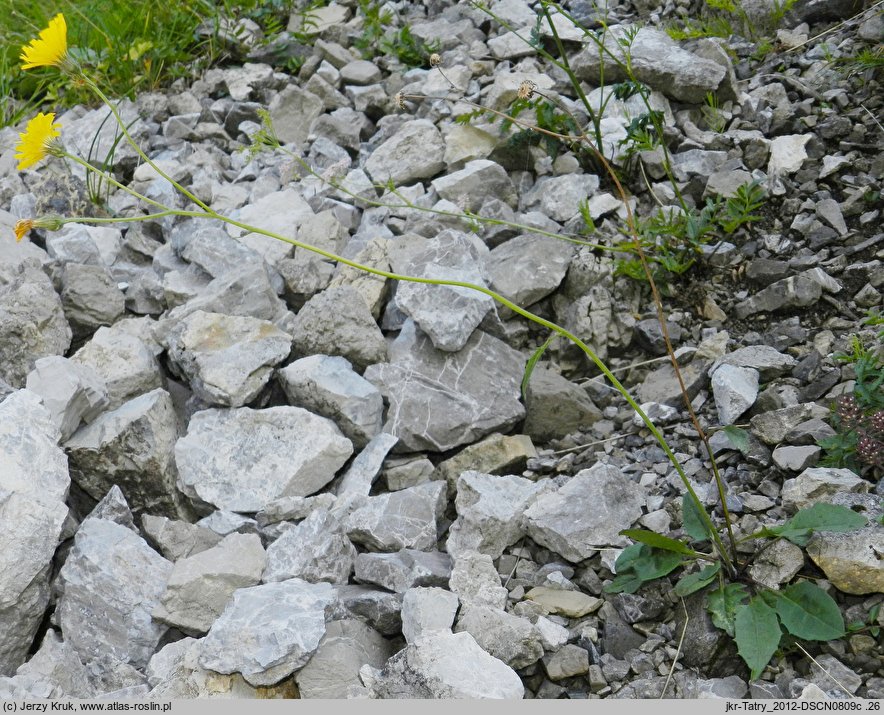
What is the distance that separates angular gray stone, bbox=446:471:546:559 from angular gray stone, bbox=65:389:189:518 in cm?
88

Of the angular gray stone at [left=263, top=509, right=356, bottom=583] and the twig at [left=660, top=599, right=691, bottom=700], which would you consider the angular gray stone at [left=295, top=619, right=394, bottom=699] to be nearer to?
the angular gray stone at [left=263, top=509, right=356, bottom=583]

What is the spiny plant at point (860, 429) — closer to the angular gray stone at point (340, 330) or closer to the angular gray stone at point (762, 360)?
the angular gray stone at point (762, 360)

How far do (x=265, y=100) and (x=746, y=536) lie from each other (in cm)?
327

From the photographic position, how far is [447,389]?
2.96 m

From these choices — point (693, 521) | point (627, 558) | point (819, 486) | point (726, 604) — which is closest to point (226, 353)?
point (627, 558)

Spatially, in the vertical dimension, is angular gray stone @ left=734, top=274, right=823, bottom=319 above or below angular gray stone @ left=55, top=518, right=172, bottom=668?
above

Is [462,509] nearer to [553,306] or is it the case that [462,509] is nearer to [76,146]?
[553,306]

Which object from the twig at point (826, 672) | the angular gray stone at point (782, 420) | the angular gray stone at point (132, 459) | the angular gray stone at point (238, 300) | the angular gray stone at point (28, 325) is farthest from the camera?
the angular gray stone at point (238, 300)

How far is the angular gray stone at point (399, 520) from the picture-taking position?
8.13 ft

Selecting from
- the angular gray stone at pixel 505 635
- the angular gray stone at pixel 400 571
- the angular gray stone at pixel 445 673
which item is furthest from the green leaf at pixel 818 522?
the angular gray stone at pixel 400 571

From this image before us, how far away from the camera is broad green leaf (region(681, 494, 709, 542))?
2.20 metres

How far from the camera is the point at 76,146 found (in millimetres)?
4234

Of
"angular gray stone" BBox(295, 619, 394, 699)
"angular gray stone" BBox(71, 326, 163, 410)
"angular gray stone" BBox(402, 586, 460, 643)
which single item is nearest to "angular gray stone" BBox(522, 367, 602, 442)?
"angular gray stone" BBox(402, 586, 460, 643)

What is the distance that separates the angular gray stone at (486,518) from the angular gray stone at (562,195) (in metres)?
1.34
